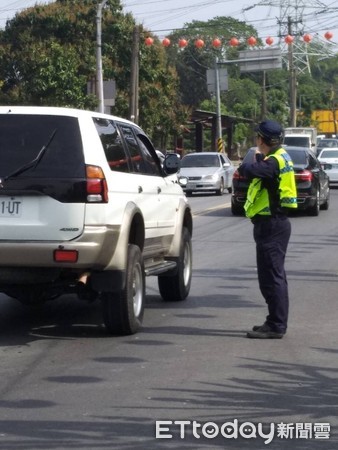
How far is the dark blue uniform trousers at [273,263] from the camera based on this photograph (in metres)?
9.93

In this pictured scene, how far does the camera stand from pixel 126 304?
980 cm

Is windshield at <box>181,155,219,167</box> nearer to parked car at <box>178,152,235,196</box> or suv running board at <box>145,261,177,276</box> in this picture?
parked car at <box>178,152,235,196</box>

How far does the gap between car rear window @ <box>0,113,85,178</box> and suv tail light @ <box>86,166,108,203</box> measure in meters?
0.07

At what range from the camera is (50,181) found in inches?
366

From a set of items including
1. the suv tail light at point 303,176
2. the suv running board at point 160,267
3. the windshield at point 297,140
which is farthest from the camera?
the windshield at point 297,140

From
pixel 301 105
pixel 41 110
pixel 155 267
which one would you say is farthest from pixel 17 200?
pixel 301 105

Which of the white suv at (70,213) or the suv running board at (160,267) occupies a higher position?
the white suv at (70,213)

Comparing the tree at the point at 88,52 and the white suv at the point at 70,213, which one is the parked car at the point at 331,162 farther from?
the white suv at the point at 70,213

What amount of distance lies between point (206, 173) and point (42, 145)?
25518 mm

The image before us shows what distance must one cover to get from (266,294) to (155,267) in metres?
1.52

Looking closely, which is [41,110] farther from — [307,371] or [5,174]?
[307,371]

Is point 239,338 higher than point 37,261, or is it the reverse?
point 37,261

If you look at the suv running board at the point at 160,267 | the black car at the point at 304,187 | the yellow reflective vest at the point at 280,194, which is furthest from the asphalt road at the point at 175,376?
the black car at the point at 304,187

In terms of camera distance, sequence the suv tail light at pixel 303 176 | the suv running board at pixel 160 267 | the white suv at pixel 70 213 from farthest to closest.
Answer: the suv tail light at pixel 303 176, the suv running board at pixel 160 267, the white suv at pixel 70 213
